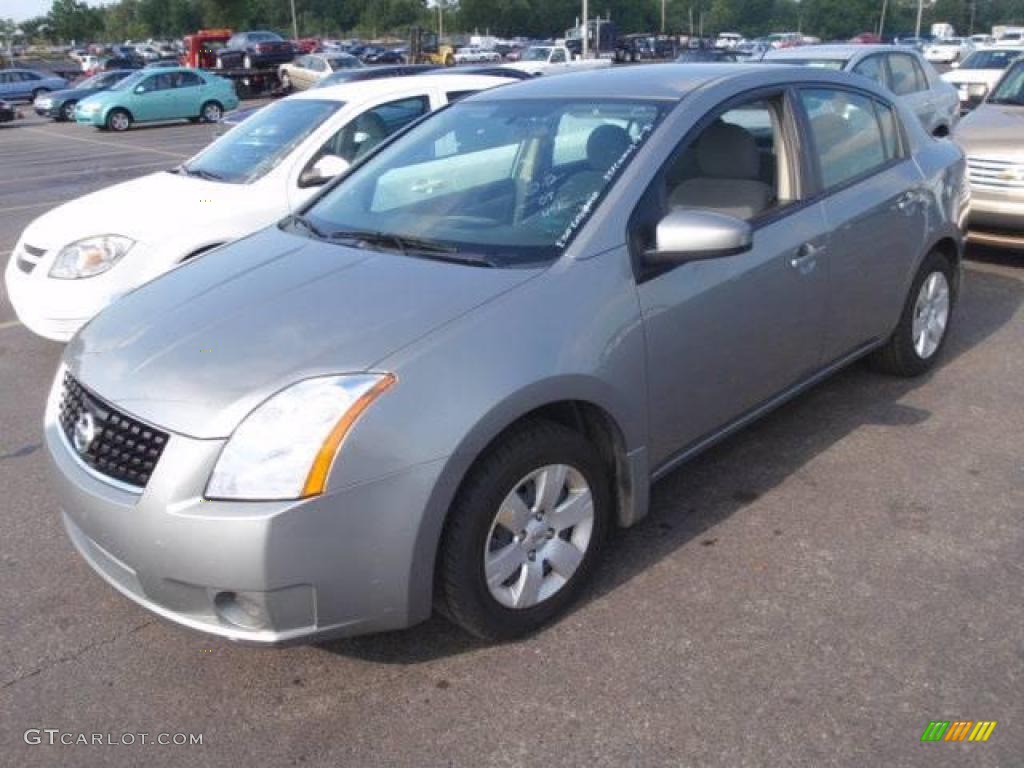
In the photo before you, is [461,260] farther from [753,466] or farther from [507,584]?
[753,466]

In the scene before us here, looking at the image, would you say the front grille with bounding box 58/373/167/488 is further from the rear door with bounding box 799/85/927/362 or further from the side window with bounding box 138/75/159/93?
the side window with bounding box 138/75/159/93

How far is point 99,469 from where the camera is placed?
2.68m

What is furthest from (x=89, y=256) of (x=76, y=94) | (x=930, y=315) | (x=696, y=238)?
(x=76, y=94)

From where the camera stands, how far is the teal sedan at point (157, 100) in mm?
25125

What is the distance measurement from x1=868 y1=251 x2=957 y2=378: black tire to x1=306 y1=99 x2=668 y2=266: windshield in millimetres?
2013

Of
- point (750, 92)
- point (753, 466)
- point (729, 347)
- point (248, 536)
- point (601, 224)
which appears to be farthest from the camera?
point (753, 466)

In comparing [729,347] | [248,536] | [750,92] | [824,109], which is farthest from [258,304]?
[824,109]

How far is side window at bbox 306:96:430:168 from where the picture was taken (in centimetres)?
618

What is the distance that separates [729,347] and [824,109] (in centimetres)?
136

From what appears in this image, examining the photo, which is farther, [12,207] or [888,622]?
[12,207]

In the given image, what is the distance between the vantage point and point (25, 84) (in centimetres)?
3378

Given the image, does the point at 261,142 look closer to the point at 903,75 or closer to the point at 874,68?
the point at 874,68

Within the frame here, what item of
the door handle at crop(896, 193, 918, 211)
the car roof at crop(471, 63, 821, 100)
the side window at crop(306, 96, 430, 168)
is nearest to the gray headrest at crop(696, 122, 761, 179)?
the car roof at crop(471, 63, 821, 100)

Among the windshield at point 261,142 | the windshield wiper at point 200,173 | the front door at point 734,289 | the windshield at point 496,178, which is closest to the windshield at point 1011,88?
the front door at point 734,289
